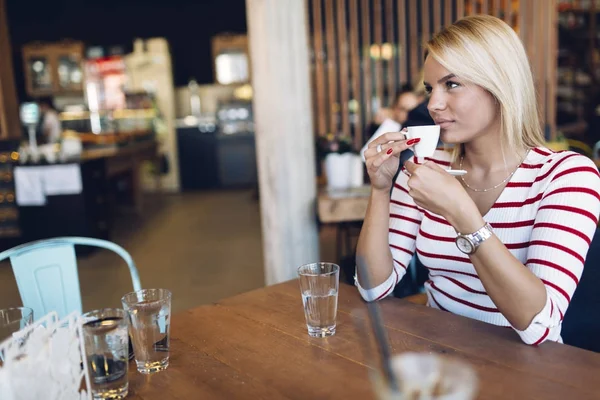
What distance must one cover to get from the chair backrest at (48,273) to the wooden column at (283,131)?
1.45 metres

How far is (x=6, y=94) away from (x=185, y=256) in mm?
2961

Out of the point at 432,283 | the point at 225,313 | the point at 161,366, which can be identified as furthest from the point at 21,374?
the point at 432,283

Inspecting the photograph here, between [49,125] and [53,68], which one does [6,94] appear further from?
[53,68]

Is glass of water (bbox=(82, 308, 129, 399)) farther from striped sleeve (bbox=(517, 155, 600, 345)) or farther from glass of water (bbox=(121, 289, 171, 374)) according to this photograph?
striped sleeve (bbox=(517, 155, 600, 345))

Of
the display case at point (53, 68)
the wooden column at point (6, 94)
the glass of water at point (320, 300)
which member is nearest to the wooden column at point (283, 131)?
the glass of water at point (320, 300)

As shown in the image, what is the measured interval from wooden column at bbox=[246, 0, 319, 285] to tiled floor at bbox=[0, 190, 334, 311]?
1.18m

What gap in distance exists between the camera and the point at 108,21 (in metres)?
8.77

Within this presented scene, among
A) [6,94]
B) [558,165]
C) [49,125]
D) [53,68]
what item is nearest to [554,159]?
[558,165]

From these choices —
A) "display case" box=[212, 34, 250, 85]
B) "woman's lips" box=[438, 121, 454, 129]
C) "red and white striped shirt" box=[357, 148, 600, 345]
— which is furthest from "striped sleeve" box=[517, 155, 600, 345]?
"display case" box=[212, 34, 250, 85]

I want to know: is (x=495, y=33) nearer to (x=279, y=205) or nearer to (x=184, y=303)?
(x=279, y=205)

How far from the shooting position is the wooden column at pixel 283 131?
307 cm

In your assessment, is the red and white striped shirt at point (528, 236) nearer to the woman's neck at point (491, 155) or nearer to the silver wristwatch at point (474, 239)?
the woman's neck at point (491, 155)

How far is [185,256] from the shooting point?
555 centimetres

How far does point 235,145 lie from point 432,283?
8.90 meters
